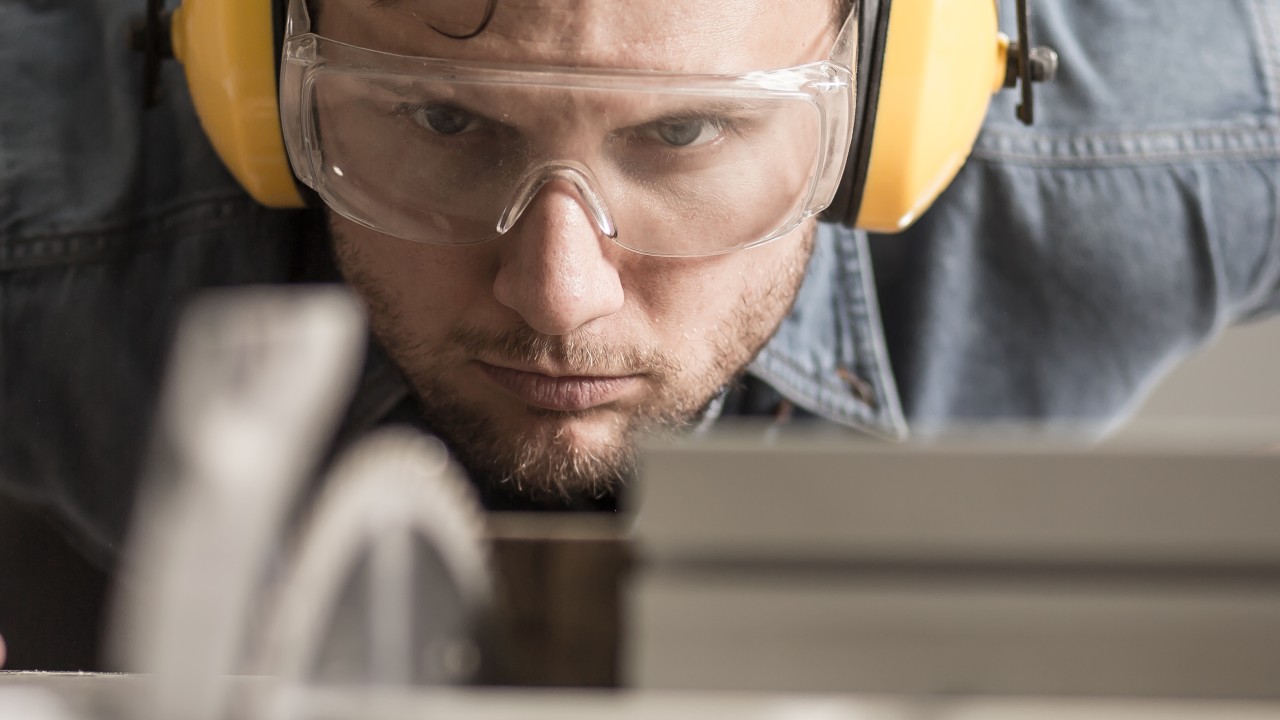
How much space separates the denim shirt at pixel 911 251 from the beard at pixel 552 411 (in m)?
0.03

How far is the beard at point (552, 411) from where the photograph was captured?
66 cm

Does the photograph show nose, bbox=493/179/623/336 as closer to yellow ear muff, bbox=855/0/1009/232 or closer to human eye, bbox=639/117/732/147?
human eye, bbox=639/117/732/147

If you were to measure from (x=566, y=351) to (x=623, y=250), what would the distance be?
0.07 meters

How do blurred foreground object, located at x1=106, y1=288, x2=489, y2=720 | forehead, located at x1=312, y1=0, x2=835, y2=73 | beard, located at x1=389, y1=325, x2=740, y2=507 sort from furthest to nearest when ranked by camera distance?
beard, located at x1=389, y1=325, x2=740, y2=507, forehead, located at x1=312, y1=0, x2=835, y2=73, blurred foreground object, located at x1=106, y1=288, x2=489, y2=720

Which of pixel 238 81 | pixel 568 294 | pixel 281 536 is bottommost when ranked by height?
pixel 281 536

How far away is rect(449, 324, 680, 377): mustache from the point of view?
630mm

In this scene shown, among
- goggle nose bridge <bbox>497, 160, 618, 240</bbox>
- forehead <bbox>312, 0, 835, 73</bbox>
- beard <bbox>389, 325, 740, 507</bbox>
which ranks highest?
forehead <bbox>312, 0, 835, 73</bbox>

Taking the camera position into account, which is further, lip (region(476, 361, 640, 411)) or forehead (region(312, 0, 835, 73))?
lip (region(476, 361, 640, 411))

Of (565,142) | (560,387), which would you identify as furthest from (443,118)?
(560,387)

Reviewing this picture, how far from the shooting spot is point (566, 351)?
0.64 m

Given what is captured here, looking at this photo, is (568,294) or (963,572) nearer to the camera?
(963,572)

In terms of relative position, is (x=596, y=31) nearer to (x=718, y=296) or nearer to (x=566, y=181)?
(x=566, y=181)

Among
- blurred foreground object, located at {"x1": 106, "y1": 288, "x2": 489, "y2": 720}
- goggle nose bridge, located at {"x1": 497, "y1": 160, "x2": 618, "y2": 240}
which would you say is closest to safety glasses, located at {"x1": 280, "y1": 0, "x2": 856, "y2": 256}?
goggle nose bridge, located at {"x1": 497, "y1": 160, "x2": 618, "y2": 240}

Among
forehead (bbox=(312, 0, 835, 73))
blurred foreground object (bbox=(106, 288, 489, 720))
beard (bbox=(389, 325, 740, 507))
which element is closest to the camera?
blurred foreground object (bbox=(106, 288, 489, 720))
